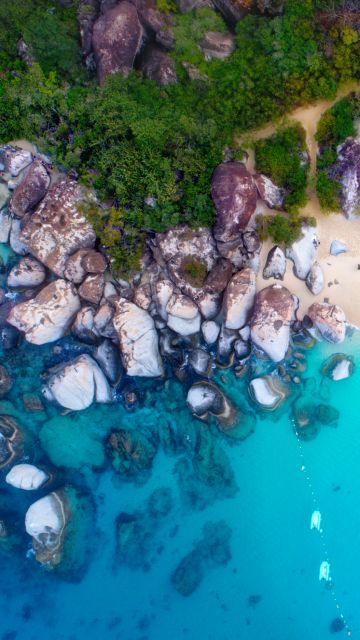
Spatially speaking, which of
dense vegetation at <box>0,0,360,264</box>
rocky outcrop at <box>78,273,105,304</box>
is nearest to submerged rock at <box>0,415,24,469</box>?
rocky outcrop at <box>78,273,105,304</box>

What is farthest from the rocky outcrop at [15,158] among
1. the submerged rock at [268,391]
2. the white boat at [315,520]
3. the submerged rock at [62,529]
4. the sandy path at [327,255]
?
the white boat at [315,520]

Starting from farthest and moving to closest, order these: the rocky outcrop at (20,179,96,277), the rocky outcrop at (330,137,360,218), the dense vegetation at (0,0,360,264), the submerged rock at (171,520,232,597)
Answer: the submerged rock at (171,520,232,597) < the rocky outcrop at (20,179,96,277) < the rocky outcrop at (330,137,360,218) < the dense vegetation at (0,0,360,264)

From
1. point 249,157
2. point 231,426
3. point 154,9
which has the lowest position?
point 231,426

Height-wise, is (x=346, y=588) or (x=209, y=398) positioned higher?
(x=209, y=398)

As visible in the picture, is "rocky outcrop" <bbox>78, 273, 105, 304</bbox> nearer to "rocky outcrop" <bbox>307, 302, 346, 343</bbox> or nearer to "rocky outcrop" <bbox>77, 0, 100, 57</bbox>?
"rocky outcrop" <bbox>307, 302, 346, 343</bbox>

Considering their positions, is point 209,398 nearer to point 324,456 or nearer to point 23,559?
point 324,456

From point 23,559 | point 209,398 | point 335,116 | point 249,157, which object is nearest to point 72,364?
point 209,398
